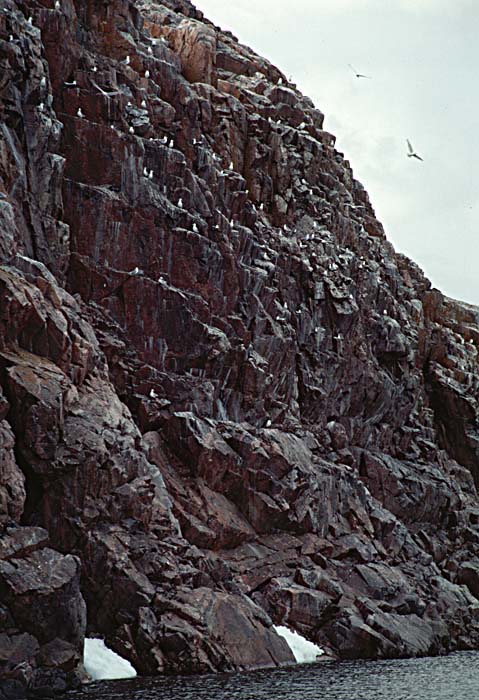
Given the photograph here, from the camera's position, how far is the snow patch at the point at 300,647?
181 ft

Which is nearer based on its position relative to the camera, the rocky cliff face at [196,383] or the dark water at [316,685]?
the dark water at [316,685]

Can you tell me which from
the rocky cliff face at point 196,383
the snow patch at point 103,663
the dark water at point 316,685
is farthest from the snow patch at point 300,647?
the snow patch at point 103,663

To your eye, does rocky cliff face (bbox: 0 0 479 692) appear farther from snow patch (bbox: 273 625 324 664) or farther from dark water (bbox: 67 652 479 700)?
dark water (bbox: 67 652 479 700)

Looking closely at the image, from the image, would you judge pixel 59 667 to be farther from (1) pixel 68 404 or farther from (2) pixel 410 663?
(2) pixel 410 663

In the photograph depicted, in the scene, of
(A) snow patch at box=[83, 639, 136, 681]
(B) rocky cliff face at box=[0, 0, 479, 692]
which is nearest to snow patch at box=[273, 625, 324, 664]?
(B) rocky cliff face at box=[0, 0, 479, 692]

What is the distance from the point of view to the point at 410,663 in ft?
185

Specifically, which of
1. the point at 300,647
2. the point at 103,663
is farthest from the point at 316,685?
the point at 300,647

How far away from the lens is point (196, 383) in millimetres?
67750

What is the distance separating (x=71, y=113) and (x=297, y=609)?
41.9 m

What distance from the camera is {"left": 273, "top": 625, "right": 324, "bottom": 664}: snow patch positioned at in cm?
5516

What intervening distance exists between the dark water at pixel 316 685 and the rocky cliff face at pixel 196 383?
2796 millimetres

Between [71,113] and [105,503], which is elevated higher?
[71,113]

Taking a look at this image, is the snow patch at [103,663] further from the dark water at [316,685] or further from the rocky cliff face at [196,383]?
the dark water at [316,685]

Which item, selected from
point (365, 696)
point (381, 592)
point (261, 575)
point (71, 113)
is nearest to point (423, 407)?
point (381, 592)
